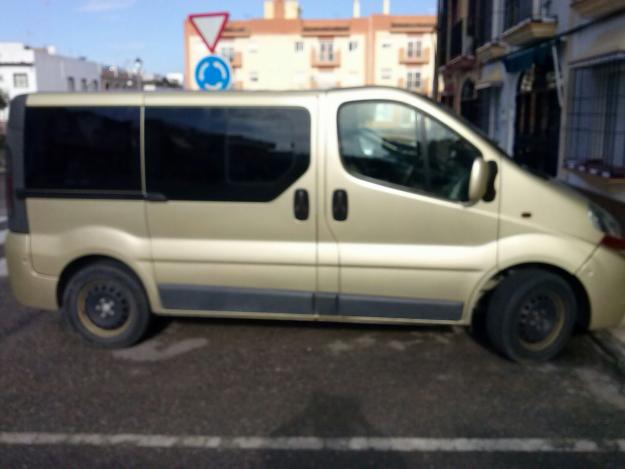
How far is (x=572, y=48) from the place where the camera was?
33.4ft

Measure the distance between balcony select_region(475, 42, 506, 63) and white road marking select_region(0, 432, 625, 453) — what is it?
12.2m

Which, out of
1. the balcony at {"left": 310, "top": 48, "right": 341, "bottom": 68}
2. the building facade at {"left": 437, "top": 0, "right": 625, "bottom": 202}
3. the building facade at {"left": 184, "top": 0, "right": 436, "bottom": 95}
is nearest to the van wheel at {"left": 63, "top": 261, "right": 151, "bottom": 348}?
the building facade at {"left": 437, "top": 0, "right": 625, "bottom": 202}

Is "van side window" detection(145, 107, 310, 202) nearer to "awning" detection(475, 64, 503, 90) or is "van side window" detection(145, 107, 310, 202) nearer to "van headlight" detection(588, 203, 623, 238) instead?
"van headlight" detection(588, 203, 623, 238)

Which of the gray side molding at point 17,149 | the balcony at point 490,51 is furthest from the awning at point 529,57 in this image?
the gray side molding at point 17,149

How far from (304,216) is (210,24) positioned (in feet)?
17.4

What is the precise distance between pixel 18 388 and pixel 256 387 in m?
1.60

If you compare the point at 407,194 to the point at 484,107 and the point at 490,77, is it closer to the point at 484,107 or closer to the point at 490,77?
the point at 490,77

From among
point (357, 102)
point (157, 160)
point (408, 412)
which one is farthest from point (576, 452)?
point (157, 160)

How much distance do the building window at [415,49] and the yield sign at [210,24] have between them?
194 feet

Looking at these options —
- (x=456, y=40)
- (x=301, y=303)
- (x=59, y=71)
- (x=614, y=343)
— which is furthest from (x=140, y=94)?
(x=59, y=71)

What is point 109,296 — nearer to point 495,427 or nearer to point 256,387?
point 256,387

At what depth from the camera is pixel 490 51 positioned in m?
14.6

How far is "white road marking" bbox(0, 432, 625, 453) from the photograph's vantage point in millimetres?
3389

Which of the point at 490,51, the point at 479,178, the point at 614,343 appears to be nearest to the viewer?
the point at 479,178
